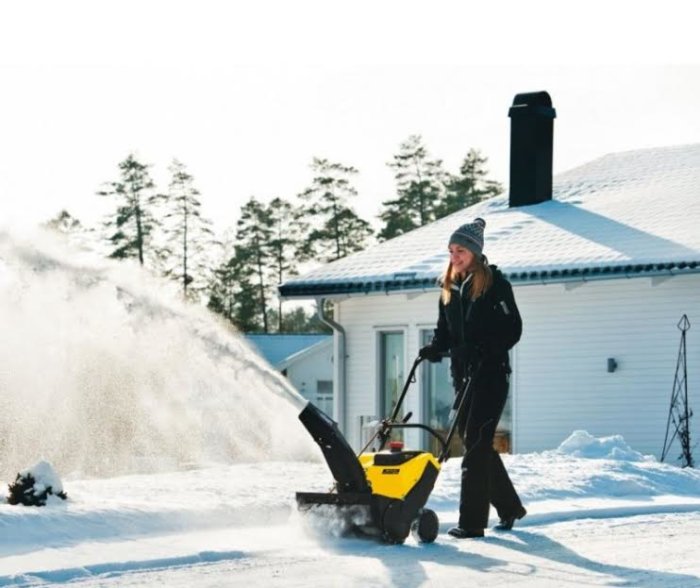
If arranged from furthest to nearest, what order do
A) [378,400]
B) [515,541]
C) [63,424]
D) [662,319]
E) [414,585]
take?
[378,400] → [662,319] → [63,424] → [515,541] → [414,585]

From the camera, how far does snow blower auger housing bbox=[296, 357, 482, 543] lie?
27.3 ft

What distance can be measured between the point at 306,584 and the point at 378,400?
13.6m

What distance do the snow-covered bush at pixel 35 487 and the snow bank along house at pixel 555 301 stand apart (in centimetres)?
990

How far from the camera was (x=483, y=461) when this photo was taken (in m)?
8.90

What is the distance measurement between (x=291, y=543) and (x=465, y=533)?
115 cm

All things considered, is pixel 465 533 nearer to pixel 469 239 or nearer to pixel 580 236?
pixel 469 239

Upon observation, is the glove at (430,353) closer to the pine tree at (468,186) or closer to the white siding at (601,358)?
the white siding at (601,358)

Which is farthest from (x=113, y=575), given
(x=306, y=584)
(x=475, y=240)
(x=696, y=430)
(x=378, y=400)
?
(x=378, y=400)

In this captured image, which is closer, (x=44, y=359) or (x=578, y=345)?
(x=44, y=359)

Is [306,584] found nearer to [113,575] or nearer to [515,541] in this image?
[113,575]

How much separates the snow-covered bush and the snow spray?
263 centimetres

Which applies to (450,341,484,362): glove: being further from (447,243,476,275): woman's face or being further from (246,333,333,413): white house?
(246,333,333,413): white house

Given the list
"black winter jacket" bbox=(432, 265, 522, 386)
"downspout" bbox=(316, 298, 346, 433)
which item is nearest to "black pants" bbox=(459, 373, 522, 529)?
"black winter jacket" bbox=(432, 265, 522, 386)

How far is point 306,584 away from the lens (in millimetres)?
6957
